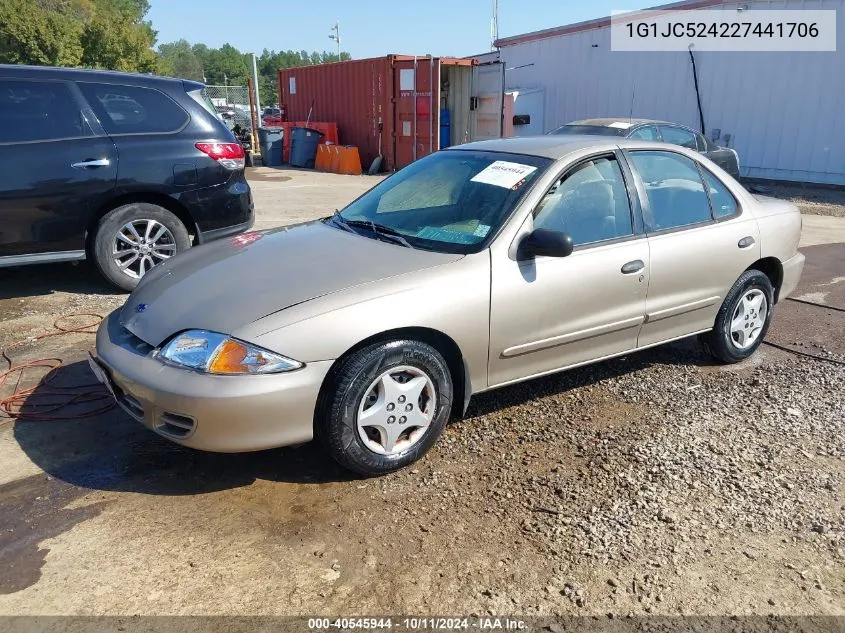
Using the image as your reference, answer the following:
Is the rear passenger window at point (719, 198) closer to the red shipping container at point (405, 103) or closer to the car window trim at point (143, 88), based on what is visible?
the car window trim at point (143, 88)

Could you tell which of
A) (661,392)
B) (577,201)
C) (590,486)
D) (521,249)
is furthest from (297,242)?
(661,392)

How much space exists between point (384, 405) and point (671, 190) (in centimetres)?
236

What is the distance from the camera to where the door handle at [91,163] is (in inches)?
215

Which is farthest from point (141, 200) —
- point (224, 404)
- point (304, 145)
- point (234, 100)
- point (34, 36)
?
point (34, 36)

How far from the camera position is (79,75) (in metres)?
5.63

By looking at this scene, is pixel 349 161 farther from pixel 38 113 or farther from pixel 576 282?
pixel 576 282

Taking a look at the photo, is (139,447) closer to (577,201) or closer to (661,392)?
(577,201)

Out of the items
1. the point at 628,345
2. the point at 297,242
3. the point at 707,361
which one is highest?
the point at 297,242

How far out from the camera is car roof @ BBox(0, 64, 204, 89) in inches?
214

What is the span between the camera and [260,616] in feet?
7.68

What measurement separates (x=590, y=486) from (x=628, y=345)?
116cm

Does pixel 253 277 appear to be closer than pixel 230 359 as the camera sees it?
No

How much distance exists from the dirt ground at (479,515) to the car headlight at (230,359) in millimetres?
627

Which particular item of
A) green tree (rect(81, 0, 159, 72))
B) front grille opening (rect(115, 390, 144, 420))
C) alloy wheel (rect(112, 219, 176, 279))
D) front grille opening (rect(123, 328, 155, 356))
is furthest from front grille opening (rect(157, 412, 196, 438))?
green tree (rect(81, 0, 159, 72))
